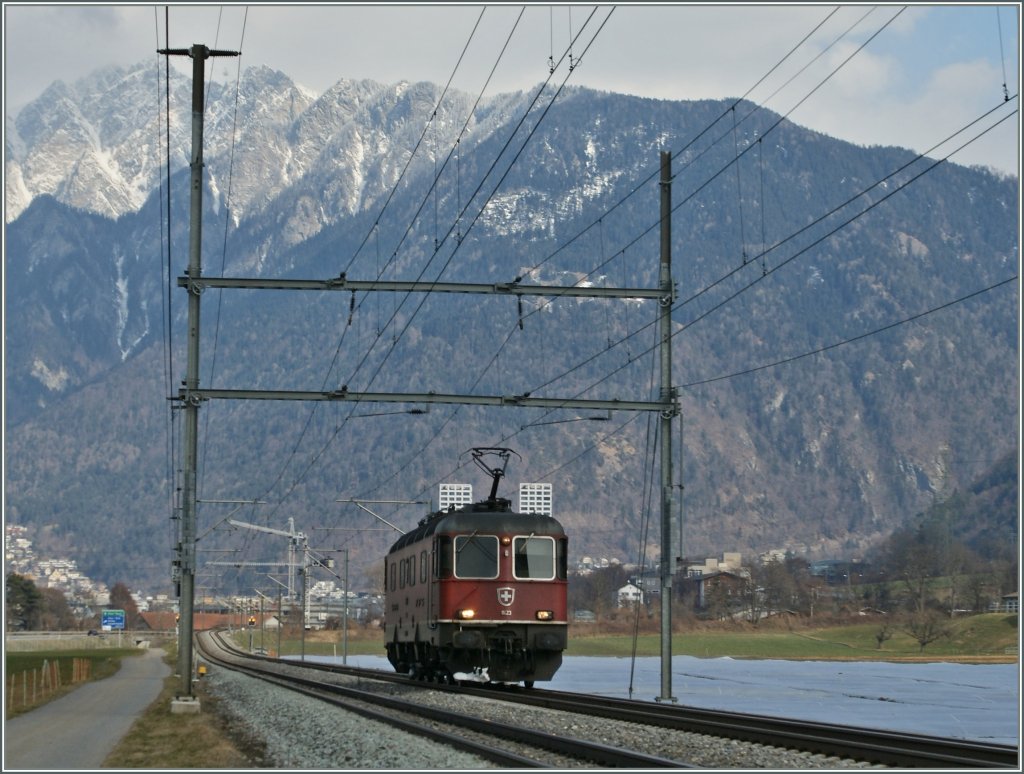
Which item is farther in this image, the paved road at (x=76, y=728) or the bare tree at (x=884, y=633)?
the bare tree at (x=884, y=633)

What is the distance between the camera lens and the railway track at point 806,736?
1988 cm

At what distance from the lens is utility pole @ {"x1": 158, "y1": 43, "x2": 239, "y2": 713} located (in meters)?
36.6

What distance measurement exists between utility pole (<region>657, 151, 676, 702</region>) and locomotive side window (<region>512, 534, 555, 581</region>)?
10.3 feet

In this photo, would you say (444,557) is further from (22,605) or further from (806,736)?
(22,605)

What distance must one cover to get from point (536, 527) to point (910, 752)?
21076 millimetres

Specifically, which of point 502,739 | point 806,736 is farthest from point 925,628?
point 806,736

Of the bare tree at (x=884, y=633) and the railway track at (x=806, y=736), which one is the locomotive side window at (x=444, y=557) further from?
the bare tree at (x=884, y=633)

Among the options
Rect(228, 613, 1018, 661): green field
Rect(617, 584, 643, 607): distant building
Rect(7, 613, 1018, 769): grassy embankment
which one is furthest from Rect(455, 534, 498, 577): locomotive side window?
Rect(617, 584, 643, 607): distant building

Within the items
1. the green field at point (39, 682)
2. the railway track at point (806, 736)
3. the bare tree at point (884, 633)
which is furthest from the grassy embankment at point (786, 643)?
the railway track at point (806, 736)

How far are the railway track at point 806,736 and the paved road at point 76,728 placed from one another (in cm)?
888

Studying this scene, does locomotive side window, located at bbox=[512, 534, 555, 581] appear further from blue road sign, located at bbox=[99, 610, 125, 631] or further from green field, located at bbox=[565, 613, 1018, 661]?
blue road sign, located at bbox=[99, 610, 125, 631]

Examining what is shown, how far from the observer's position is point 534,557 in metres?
40.3

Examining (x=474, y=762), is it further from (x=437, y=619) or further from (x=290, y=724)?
(x=437, y=619)

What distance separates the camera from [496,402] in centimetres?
3906
